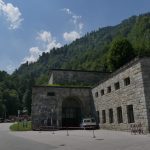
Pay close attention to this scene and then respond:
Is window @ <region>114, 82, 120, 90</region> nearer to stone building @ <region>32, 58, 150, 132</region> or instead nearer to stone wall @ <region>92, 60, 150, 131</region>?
stone building @ <region>32, 58, 150, 132</region>

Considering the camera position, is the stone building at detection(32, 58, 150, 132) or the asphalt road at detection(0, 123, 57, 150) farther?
the stone building at detection(32, 58, 150, 132)

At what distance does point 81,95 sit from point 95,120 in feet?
14.0

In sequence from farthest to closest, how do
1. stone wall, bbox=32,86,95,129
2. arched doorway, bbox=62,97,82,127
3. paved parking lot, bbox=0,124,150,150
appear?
arched doorway, bbox=62,97,82,127
stone wall, bbox=32,86,95,129
paved parking lot, bbox=0,124,150,150

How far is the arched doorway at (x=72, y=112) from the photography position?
36.8 metres

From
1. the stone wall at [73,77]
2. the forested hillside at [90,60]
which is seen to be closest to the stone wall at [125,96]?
the stone wall at [73,77]

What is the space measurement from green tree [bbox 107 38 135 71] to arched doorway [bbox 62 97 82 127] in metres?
14.0

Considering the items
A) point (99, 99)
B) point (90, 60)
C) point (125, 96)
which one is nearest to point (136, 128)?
point (125, 96)

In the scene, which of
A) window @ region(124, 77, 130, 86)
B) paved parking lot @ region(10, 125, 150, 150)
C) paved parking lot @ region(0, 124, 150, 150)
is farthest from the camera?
window @ region(124, 77, 130, 86)

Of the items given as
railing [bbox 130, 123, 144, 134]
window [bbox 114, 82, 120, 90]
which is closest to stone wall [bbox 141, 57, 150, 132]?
railing [bbox 130, 123, 144, 134]

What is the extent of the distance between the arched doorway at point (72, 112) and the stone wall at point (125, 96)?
5.21 meters

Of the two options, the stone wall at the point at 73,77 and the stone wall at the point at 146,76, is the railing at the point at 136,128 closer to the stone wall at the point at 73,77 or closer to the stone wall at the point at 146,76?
the stone wall at the point at 146,76

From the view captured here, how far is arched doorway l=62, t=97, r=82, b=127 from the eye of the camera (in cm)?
3675

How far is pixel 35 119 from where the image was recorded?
3312 centimetres

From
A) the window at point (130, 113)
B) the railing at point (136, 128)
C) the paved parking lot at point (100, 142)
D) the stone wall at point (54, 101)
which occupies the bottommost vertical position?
the paved parking lot at point (100, 142)
